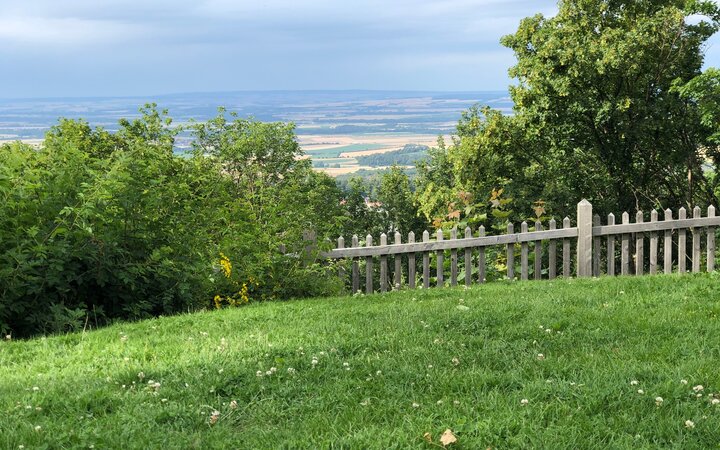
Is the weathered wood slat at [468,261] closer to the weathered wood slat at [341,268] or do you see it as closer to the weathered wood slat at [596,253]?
the weathered wood slat at [341,268]

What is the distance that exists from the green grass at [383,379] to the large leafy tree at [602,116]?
11.2m

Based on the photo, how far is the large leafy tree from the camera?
16016 mm

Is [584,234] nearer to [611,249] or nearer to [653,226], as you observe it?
[611,249]

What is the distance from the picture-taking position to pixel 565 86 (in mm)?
15969

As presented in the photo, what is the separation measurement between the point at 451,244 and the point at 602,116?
891 centimetres

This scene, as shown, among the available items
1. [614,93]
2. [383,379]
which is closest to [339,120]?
[614,93]

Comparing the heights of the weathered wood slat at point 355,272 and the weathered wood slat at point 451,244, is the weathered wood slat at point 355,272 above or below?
below

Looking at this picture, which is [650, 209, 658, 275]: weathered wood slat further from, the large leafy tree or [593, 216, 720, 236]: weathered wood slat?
the large leafy tree

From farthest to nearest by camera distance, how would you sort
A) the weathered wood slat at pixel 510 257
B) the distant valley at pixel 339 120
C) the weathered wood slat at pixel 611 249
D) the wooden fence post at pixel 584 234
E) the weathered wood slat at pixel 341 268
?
the distant valley at pixel 339 120 → the weathered wood slat at pixel 611 249 → the wooden fence post at pixel 584 234 → the weathered wood slat at pixel 510 257 → the weathered wood slat at pixel 341 268

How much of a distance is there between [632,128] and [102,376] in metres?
15.7

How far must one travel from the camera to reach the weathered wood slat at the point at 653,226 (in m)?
10.1

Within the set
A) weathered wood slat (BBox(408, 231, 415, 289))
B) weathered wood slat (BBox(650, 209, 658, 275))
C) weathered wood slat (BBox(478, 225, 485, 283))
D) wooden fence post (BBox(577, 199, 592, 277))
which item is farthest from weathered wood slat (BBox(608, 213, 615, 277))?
weathered wood slat (BBox(408, 231, 415, 289))

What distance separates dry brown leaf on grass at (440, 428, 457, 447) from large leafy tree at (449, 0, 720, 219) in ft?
44.4

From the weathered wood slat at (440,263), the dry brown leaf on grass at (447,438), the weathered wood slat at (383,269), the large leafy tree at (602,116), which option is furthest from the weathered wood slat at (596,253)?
the dry brown leaf on grass at (447,438)
